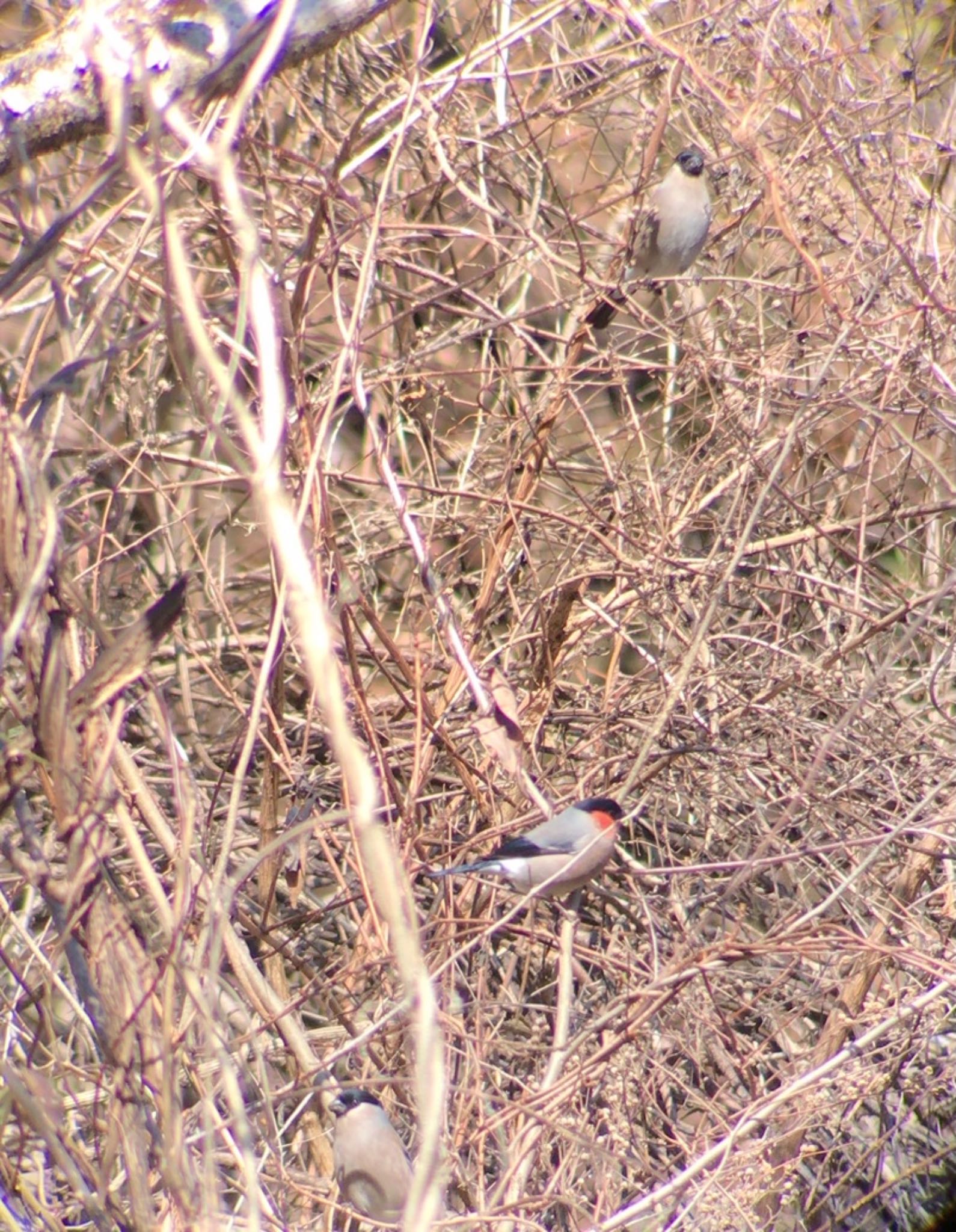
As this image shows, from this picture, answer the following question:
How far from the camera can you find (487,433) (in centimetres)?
410

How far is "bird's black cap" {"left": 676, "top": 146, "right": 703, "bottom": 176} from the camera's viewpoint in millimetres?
4160

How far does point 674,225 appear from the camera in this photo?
406 centimetres

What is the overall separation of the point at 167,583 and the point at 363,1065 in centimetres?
188

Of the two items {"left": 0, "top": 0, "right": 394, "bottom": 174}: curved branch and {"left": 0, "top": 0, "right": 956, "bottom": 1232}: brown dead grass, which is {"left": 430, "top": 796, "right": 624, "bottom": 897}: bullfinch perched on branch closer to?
{"left": 0, "top": 0, "right": 956, "bottom": 1232}: brown dead grass

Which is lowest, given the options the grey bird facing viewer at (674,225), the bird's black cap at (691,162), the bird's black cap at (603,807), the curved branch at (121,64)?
the bird's black cap at (603,807)

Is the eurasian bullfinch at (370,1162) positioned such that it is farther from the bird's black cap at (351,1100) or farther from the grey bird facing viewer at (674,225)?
the grey bird facing viewer at (674,225)

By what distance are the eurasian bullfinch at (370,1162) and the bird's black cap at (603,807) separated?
2.60 ft

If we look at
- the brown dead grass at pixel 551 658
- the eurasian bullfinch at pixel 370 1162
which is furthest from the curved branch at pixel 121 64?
the eurasian bullfinch at pixel 370 1162

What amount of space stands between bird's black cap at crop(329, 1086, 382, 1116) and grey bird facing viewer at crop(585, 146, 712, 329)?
7.72 ft

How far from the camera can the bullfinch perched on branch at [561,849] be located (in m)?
2.91

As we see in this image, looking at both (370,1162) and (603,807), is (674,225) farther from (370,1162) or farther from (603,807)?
(370,1162)

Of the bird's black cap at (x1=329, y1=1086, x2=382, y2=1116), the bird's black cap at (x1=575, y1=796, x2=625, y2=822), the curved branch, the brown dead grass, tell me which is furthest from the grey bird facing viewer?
the bird's black cap at (x1=329, y1=1086, x2=382, y2=1116)

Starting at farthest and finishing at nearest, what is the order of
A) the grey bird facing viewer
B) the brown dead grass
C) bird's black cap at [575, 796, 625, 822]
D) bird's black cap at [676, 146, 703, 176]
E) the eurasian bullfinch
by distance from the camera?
1. bird's black cap at [676, 146, 703, 176]
2. the grey bird facing viewer
3. bird's black cap at [575, 796, 625, 822]
4. the eurasian bullfinch
5. the brown dead grass

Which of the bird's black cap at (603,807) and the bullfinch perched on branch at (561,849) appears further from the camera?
the bird's black cap at (603,807)
